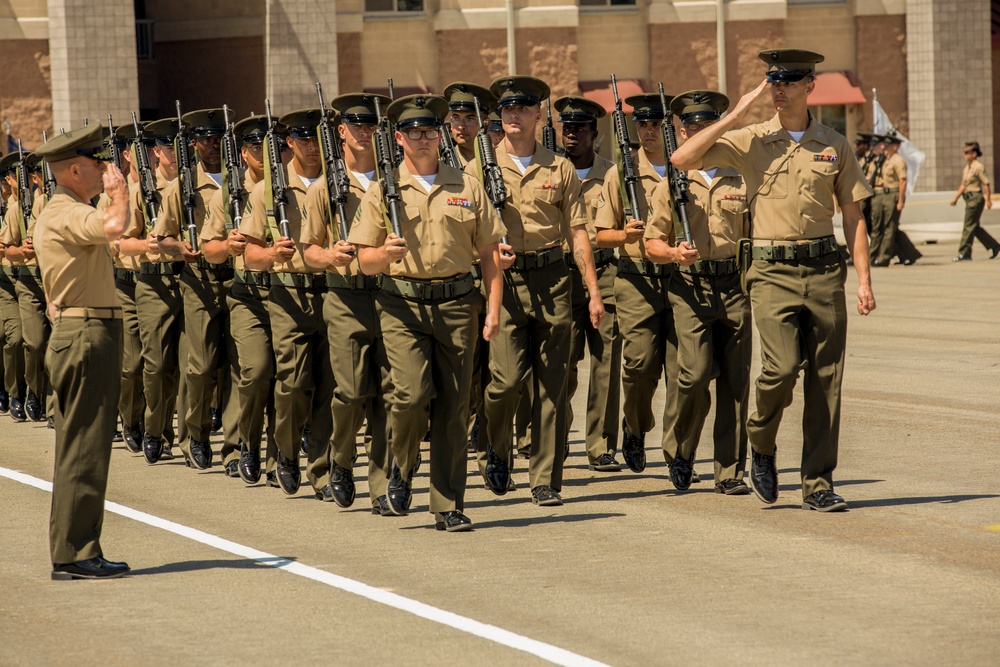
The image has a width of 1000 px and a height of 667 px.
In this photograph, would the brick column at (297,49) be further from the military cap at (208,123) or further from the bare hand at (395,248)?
the bare hand at (395,248)

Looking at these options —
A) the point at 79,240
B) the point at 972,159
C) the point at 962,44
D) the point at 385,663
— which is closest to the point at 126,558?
the point at 79,240

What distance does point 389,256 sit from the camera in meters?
9.27

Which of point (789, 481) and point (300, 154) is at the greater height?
point (300, 154)

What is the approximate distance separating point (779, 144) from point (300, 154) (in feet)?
10.3

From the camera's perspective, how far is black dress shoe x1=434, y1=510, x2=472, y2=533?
31.4 feet

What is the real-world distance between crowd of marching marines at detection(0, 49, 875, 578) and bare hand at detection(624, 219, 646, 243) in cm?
2

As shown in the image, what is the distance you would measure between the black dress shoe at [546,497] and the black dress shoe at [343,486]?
1.10m

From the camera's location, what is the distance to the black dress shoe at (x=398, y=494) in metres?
9.99

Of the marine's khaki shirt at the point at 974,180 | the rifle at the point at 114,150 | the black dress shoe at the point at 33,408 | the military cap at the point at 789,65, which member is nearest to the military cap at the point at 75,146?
the military cap at the point at 789,65

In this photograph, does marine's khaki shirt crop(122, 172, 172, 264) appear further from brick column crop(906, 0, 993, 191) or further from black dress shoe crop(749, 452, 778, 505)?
brick column crop(906, 0, 993, 191)

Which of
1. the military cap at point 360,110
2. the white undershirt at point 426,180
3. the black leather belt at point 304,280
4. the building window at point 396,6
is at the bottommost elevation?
the black leather belt at point 304,280

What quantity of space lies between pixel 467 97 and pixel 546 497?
8.84 ft

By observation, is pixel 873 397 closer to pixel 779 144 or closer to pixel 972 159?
pixel 779 144

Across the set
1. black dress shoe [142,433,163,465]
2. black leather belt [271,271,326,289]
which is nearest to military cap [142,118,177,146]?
black dress shoe [142,433,163,465]
